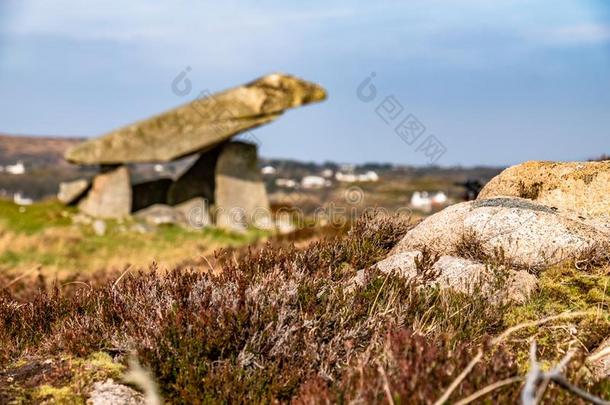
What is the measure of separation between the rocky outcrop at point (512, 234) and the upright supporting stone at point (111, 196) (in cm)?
2170

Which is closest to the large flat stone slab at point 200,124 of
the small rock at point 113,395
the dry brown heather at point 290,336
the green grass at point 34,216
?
the green grass at point 34,216

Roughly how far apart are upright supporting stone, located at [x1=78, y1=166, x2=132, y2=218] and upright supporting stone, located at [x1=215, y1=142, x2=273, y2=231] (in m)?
3.34

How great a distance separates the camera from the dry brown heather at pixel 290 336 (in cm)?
385

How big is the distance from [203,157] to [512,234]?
23.4 meters

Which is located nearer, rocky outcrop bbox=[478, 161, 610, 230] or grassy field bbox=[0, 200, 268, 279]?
rocky outcrop bbox=[478, 161, 610, 230]

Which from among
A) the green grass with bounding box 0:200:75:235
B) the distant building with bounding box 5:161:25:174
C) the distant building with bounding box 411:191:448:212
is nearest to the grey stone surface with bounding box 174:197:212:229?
the green grass with bounding box 0:200:75:235

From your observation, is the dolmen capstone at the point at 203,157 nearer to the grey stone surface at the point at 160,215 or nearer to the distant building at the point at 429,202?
the grey stone surface at the point at 160,215

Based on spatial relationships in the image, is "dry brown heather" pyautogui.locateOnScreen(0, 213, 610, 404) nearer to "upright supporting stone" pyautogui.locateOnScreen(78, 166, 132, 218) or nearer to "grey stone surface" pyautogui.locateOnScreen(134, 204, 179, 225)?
"grey stone surface" pyautogui.locateOnScreen(134, 204, 179, 225)

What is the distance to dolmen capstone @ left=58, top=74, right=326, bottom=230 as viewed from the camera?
25.5 metres

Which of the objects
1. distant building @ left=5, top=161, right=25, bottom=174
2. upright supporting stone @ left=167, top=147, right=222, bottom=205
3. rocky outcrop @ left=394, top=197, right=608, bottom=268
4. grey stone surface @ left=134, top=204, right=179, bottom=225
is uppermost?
rocky outcrop @ left=394, top=197, right=608, bottom=268

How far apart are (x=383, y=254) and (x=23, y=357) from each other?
9.62ft

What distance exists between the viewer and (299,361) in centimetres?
439

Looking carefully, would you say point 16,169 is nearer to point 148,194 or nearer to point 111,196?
point 148,194

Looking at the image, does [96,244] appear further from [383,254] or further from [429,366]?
[429,366]
